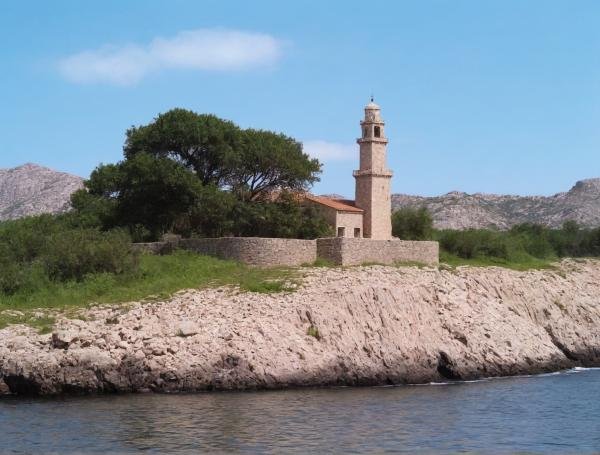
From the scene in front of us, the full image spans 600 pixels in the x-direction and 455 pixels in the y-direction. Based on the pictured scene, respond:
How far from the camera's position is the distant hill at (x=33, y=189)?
338ft

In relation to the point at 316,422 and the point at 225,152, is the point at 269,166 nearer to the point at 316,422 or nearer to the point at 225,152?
the point at 225,152

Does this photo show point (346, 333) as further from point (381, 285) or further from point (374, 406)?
point (374, 406)

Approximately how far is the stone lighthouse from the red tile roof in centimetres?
56

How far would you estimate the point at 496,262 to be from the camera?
168 feet

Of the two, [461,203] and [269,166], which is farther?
[461,203]

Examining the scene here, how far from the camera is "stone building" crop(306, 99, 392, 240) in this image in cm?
4884

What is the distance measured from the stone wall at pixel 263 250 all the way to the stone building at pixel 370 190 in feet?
23.7

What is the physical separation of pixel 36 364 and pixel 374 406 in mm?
11140

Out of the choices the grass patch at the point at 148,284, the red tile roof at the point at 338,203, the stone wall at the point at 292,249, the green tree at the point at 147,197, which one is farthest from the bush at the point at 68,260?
the red tile roof at the point at 338,203

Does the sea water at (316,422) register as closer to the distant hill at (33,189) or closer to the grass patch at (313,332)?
the grass patch at (313,332)

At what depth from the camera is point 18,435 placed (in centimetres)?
2331

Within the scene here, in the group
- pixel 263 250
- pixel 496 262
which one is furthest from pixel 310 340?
pixel 496 262

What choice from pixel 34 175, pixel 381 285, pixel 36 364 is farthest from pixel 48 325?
pixel 34 175

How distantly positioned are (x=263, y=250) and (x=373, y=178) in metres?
10.6
